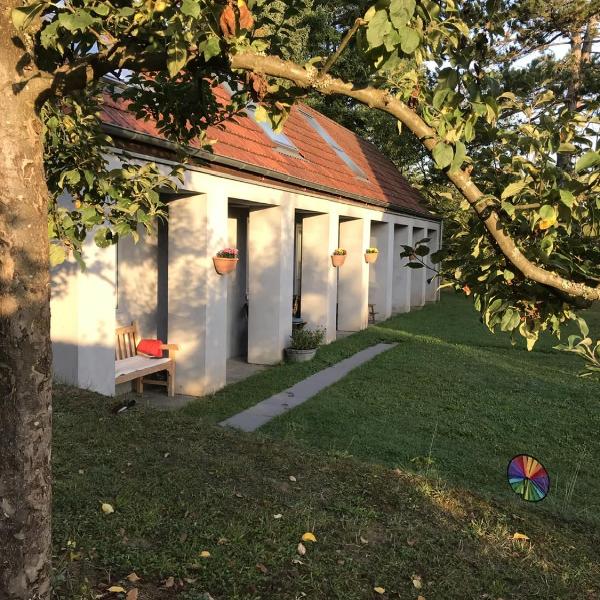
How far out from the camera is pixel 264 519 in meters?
3.57

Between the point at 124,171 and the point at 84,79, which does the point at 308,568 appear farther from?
the point at 84,79

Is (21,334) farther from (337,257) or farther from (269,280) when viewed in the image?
(337,257)

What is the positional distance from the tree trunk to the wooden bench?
538cm

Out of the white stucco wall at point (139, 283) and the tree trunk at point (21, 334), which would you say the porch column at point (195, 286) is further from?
the tree trunk at point (21, 334)

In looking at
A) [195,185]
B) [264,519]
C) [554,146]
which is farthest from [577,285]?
[195,185]

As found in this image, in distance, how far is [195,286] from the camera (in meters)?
8.03

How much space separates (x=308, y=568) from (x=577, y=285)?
6.79 feet

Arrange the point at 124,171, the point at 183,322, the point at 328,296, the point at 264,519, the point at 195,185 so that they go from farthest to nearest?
the point at 328,296, the point at 183,322, the point at 195,185, the point at 264,519, the point at 124,171

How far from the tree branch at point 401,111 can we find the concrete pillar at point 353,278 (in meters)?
12.3

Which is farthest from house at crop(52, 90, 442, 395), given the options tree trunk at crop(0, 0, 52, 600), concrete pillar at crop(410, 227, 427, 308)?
concrete pillar at crop(410, 227, 427, 308)

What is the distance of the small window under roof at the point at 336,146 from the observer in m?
15.4

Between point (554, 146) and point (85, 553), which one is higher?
point (554, 146)

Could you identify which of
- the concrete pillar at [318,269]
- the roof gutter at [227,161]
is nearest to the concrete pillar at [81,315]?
the roof gutter at [227,161]

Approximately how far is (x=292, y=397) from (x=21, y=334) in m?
6.47
